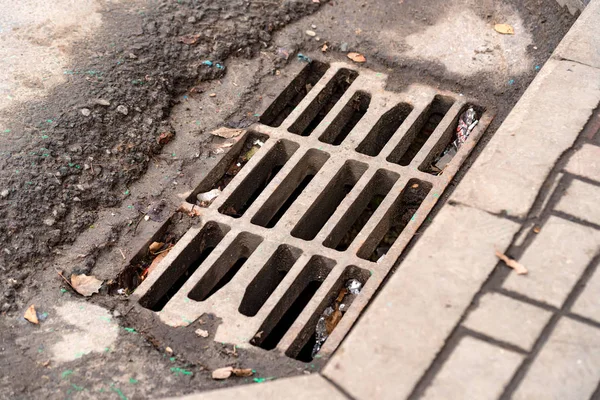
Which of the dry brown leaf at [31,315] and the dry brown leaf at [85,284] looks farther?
the dry brown leaf at [85,284]

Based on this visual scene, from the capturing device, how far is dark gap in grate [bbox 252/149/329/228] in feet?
10.1

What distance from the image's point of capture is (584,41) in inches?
129

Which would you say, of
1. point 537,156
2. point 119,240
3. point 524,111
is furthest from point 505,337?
point 119,240

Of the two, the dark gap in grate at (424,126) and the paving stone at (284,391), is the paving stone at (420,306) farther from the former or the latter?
the dark gap in grate at (424,126)

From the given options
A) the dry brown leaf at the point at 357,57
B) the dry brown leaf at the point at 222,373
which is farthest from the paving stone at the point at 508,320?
the dry brown leaf at the point at 357,57

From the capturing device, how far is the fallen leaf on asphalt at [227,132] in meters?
3.33

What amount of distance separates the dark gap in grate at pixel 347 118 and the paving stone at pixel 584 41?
84cm

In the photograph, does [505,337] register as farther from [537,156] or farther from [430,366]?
[537,156]

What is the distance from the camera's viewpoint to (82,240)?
2916mm

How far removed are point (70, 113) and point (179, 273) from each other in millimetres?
834

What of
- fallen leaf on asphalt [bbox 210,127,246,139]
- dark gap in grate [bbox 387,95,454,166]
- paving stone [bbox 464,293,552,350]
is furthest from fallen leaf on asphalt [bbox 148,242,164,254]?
paving stone [bbox 464,293,552,350]

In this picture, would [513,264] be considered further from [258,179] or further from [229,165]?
[229,165]

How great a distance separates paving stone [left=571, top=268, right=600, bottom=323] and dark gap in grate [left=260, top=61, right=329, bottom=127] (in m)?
1.60

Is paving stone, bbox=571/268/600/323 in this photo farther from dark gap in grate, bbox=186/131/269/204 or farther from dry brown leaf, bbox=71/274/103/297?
dry brown leaf, bbox=71/274/103/297
